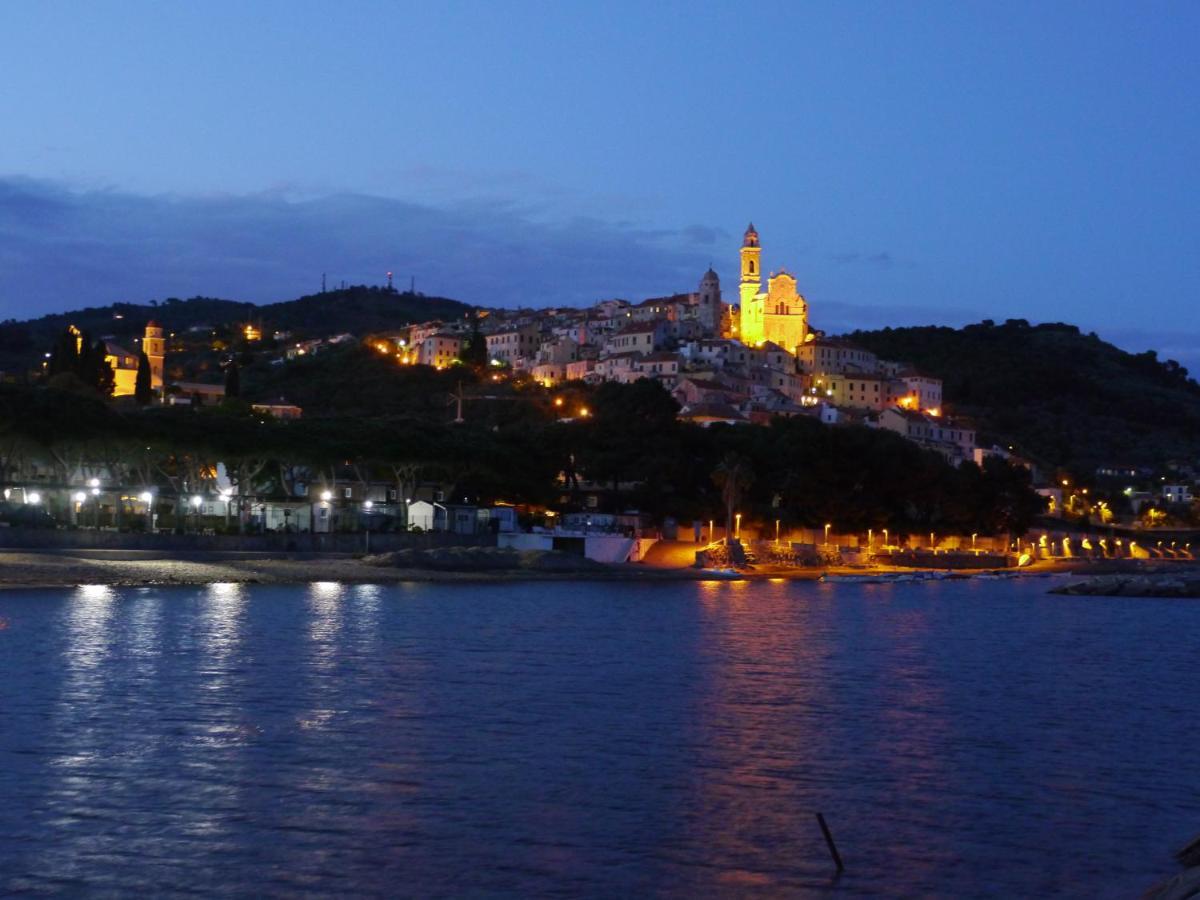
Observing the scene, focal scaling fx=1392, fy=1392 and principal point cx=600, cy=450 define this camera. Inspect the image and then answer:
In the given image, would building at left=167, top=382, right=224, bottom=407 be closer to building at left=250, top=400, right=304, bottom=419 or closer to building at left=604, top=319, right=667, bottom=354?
building at left=250, top=400, right=304, bottom=419

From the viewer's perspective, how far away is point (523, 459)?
79.2m

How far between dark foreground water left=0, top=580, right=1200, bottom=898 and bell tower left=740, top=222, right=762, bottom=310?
125661mm

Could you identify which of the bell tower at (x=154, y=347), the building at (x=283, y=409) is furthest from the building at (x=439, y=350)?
the building at (x=283, y=409)

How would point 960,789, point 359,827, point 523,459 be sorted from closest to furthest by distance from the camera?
point 359,827 < point 960,789 < point 523,459

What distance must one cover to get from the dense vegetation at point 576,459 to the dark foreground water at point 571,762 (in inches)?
914

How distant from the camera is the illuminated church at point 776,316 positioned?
156750 mm

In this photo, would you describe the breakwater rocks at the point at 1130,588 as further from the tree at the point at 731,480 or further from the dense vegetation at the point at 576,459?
the tree at the point at 731,480

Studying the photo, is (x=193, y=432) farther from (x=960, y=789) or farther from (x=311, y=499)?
(x=960, y=789)

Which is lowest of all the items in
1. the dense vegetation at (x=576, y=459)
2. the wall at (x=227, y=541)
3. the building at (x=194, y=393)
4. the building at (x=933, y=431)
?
the wall at (x=227, y=541)

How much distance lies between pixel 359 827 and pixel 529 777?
3357mm

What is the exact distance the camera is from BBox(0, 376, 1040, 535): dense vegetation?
61.9 metres

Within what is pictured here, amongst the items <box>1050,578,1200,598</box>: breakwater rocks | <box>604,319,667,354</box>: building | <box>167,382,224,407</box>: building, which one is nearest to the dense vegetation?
<box>1050,578,1200,598</box>: breakwater rocks

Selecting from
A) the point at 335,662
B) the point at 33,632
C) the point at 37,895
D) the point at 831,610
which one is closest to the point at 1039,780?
the point at 37,895

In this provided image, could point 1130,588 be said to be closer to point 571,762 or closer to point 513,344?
point 571,762
